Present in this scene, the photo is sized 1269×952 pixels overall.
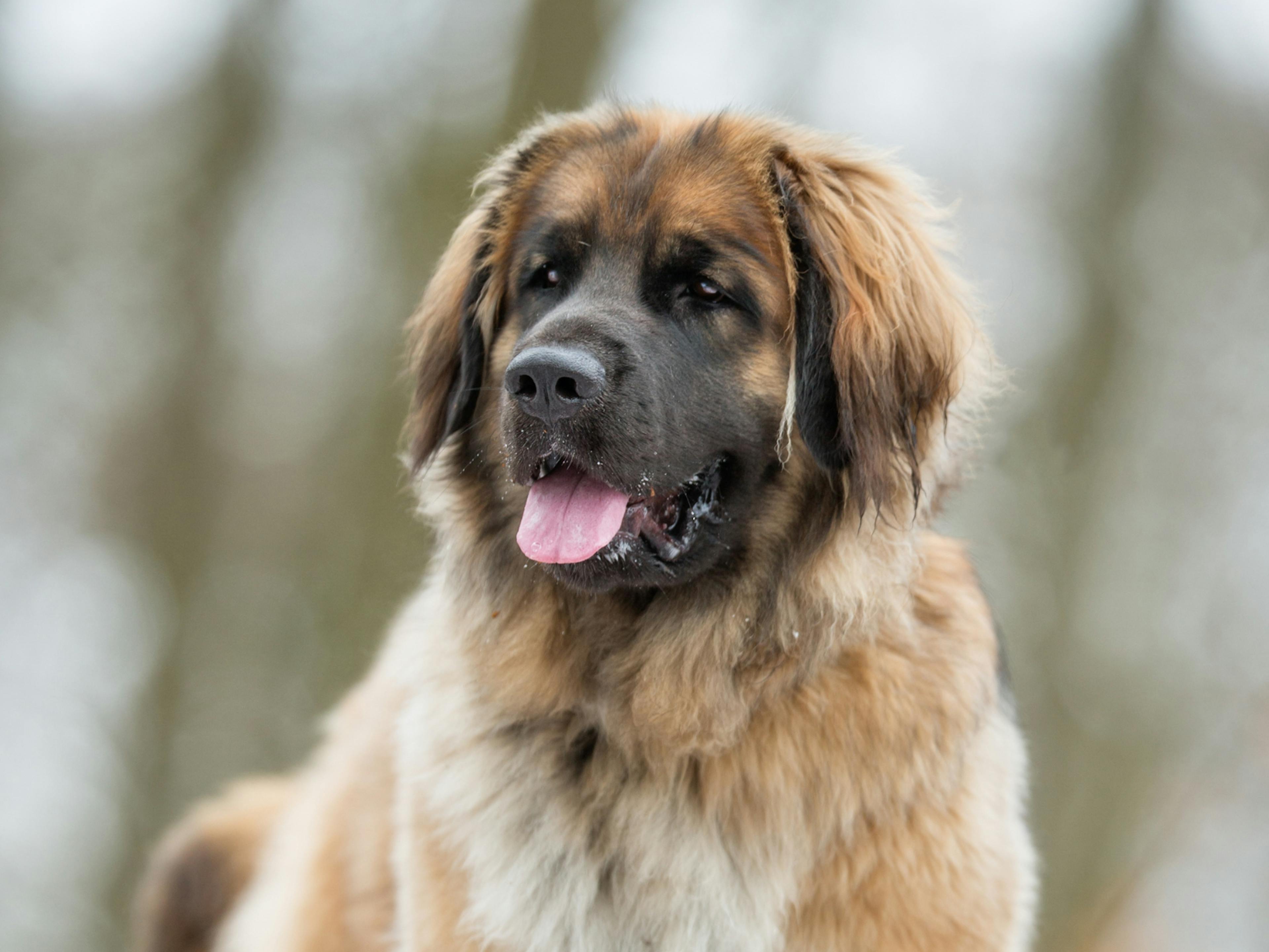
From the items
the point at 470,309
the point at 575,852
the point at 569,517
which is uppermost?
the point at 470,309

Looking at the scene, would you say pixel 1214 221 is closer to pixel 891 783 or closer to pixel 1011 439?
pixel 1011 439

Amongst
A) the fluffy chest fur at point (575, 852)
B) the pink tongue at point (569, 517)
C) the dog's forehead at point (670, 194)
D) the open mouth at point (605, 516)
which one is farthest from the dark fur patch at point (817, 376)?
the fluffy chest fur at point (575, 852)

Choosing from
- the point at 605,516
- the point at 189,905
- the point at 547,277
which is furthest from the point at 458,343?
the point at 189,905

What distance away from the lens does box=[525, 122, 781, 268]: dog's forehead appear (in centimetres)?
288

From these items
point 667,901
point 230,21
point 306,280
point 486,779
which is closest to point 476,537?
point 486,779

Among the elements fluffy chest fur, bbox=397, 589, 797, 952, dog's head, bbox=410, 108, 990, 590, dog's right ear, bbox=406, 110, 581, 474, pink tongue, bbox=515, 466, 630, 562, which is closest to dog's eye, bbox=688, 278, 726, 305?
dog's head, bbox=410, 108, 990, 590

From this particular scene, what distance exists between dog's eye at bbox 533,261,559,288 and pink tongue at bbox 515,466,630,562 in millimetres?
586

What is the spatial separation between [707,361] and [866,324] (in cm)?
40

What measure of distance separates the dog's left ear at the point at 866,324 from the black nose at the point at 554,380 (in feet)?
1.78

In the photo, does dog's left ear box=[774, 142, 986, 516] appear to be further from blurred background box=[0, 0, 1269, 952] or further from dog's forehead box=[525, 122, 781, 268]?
blurred background box=[0, 0, 1269, 952]

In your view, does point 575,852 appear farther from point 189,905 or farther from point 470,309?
point 189,905

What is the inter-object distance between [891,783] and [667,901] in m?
Answer: 0.58

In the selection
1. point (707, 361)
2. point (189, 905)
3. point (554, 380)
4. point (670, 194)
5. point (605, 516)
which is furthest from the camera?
point (189, 905)

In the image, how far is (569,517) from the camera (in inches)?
107
